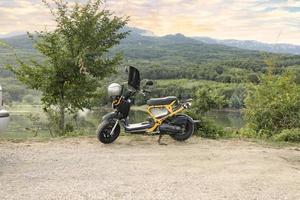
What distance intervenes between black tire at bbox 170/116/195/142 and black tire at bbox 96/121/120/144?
1.32 metres

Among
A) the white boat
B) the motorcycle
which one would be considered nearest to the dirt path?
the motorcycle

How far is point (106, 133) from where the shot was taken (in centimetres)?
986

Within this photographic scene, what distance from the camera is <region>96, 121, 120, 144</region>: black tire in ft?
32.0

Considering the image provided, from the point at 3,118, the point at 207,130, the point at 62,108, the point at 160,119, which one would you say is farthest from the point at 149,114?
the point at 62,108

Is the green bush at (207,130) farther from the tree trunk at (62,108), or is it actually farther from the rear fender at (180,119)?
the tree trunk at (62,108)

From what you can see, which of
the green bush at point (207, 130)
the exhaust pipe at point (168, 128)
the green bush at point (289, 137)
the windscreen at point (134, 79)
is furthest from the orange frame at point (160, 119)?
the green bush at point (289, 137)

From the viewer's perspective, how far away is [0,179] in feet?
21.9

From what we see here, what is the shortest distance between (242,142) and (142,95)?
259cm

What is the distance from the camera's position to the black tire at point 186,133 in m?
10.2

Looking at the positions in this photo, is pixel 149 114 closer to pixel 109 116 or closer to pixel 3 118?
pixel 109 116

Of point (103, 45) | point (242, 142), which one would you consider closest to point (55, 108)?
point (103, 45)

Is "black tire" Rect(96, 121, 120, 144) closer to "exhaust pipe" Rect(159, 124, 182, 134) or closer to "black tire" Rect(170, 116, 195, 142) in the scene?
"exhaust pipe" Rect(159, 124, 182, 134)

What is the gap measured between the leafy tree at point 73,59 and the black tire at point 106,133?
14.3 feet

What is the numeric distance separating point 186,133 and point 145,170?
9.54ft
